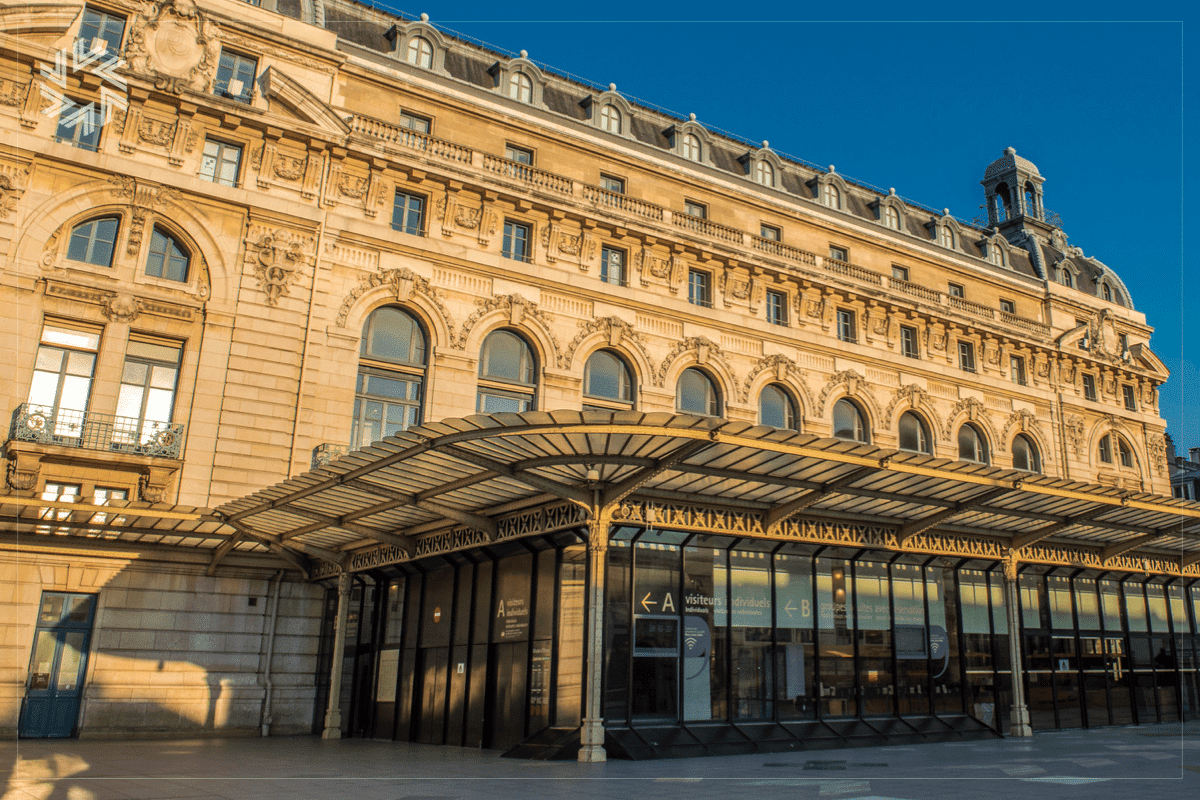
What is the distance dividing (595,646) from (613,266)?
17.7 metres

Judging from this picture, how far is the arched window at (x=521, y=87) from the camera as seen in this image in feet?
108

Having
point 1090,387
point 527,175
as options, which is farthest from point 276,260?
point 1090,387

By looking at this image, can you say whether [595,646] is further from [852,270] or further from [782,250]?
[852,270]

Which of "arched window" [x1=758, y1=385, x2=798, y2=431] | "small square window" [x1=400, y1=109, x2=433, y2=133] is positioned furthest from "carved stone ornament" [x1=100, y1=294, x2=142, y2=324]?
"arched window" [x1=758, y1=385, x2=798, y2=431]

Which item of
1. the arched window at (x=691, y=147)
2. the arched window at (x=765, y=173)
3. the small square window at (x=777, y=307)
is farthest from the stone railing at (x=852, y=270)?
the arched window at (x=691, y=147)

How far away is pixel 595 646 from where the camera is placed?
1664 cm

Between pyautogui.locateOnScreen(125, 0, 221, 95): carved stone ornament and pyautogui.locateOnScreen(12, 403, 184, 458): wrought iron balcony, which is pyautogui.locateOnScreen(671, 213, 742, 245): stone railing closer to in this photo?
pyautogui.locateOnScreen(125, 0, 221, 95): carved stone ornament

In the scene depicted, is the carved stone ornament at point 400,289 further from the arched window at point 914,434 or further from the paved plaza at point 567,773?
the arched window at point 914,434

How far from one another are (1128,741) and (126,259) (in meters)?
27.8

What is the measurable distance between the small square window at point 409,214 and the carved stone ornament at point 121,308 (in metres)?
7.82

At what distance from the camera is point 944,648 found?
23.1 m

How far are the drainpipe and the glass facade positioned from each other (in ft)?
6.72

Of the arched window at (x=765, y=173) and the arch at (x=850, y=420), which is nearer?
the arch at (x=850, y=420)

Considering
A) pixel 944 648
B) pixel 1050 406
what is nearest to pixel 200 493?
pixel 944 648
